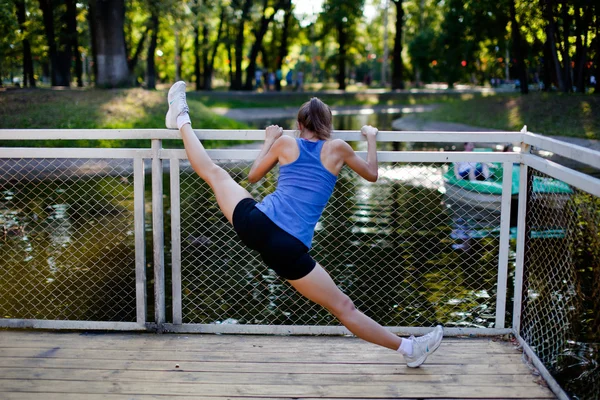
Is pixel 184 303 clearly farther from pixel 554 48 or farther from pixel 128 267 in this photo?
pixel 554 48

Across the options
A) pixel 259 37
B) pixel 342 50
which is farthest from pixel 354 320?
pixel 342 50

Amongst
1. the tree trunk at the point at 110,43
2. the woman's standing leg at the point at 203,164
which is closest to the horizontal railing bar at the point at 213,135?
the woman's standing leg at the point at 203,164

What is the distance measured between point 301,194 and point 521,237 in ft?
5.51

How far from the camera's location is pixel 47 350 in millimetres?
4391

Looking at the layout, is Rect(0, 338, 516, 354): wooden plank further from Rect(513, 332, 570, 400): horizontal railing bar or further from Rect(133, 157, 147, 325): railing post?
Rect(133, 157, 147, 325): railing post

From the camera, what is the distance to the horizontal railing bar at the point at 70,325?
4.70 metres

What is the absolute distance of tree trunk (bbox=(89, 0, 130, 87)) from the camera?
23.0 meters

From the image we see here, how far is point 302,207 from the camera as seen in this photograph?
12.7ft

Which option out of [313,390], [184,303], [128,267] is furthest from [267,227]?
[128,267]

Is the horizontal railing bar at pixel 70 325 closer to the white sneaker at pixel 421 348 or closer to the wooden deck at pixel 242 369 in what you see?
the wooden deck at pixel 242 369

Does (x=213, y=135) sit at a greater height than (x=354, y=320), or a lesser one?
greater

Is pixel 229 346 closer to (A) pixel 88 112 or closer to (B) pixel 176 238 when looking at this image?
(B) pixel 176 238

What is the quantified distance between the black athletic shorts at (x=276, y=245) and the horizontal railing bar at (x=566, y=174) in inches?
57.3

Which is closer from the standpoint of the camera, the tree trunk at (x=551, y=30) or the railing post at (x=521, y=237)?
the railing post at (x=521, y=237)
